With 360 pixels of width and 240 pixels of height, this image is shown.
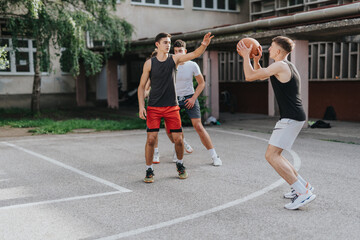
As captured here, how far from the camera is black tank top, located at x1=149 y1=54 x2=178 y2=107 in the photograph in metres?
6.19

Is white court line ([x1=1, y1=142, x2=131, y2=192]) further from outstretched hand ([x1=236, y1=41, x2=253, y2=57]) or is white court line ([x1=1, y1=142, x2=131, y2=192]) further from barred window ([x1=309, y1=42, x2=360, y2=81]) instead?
barred window ([x1=309, y1=42, x2=360, y2=81])

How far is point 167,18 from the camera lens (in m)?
24.9

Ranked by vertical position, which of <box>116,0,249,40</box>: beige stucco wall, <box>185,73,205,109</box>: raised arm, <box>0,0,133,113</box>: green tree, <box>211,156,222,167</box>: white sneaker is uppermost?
<box>116,0,249,40</box>: beige stucco wall

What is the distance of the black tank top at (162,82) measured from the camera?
619cm

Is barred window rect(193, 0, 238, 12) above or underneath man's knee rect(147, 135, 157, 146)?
above

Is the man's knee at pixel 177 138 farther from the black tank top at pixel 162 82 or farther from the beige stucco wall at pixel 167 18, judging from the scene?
the beige stucco wall at pixel 167 18

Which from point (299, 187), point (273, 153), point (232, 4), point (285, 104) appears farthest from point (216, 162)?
point (232, 4)

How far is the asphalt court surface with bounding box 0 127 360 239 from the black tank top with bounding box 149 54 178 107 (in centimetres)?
124

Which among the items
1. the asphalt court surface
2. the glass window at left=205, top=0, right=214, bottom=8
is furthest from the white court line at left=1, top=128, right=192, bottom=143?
the glass window at left=205, top=0, right=214, bottom=8

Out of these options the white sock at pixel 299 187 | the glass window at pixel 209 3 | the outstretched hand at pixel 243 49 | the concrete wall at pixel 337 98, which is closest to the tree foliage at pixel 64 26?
the concrete wall at pixel 337 98

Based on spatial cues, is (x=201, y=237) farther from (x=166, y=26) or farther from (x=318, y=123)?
(x=166, y=26)

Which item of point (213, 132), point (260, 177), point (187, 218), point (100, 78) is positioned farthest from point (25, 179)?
point (100, 78)

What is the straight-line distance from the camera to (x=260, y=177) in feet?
21.7

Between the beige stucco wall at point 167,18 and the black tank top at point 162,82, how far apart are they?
57.5 feet
